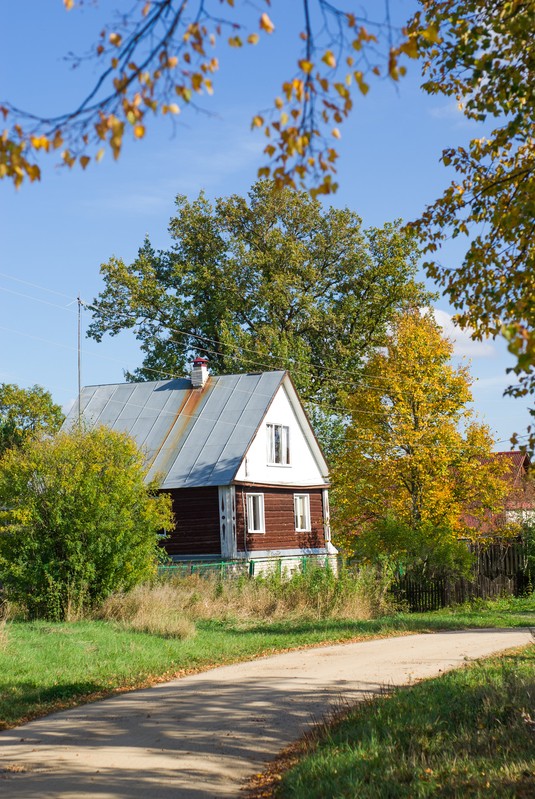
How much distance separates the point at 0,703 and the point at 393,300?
42201 millimetres

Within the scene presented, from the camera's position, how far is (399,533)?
95.7 feet

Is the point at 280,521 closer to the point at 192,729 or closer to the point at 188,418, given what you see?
the point at 188,418

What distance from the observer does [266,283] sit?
163 ft

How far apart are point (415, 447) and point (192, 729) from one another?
22190 millimetres

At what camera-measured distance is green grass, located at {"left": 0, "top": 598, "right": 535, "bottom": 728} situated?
1279cm

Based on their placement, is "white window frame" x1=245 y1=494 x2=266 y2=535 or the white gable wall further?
the white gable wall

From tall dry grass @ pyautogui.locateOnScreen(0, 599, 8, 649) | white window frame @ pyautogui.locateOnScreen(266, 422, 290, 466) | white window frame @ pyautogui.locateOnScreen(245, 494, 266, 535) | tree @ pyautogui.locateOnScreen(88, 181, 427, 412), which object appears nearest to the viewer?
tall dry grass @ pyautogui.locateOnScreen(0, 599, 8, 649)

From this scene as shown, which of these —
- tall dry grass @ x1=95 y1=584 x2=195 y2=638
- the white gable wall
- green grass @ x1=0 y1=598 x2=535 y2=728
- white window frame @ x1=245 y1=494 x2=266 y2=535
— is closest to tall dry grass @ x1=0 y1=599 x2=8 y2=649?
green grass @ x1=0 y1=598 x2=535 y2=728

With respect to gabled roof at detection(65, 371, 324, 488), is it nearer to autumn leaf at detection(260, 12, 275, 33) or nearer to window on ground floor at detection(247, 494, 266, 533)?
A: window on ground floor at detection(247, 494, 266, 533)

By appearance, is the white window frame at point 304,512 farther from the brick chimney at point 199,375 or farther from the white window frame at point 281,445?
the brick chimney at point 199,375

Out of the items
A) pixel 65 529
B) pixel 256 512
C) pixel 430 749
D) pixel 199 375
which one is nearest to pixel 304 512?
pixel 256 512

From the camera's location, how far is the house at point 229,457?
117 feet

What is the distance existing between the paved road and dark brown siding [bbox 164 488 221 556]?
19063 millimetres

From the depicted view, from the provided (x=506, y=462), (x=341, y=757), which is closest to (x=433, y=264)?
(x=341, y=757)
